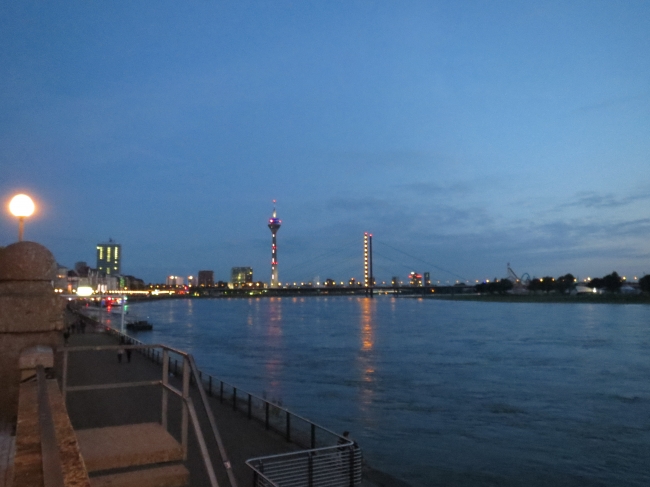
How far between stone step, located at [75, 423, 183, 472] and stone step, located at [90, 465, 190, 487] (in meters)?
0.09

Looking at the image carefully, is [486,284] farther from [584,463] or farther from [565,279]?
[584,463]

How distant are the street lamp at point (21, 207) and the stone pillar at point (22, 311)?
37.0 inches

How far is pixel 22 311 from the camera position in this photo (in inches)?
192

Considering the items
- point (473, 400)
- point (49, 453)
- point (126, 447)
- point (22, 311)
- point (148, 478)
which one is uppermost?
point (22, 311)

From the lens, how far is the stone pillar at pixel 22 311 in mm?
4801

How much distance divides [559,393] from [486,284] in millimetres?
164935

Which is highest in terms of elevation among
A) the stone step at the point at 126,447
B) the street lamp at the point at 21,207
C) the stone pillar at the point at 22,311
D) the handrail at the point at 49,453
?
the street lamp at the point at 21,207

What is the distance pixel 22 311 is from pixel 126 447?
4.57 ft

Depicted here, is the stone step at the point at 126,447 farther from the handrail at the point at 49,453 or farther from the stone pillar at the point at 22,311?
the handrail at the point at 49,453

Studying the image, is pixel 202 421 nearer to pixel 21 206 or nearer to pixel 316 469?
Answer: pixel 316 469

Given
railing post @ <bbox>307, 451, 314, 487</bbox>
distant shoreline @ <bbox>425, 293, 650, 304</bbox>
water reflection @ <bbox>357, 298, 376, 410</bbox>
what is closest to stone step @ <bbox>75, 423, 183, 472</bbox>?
railing post @ <bbox>307, 451, 314, 487</bbox>

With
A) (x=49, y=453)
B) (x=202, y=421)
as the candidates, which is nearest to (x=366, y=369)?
(x=202, y=421)

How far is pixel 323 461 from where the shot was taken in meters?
9.66

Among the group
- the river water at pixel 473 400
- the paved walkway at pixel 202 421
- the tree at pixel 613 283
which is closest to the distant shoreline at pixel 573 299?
the tree at pixel 613 283
